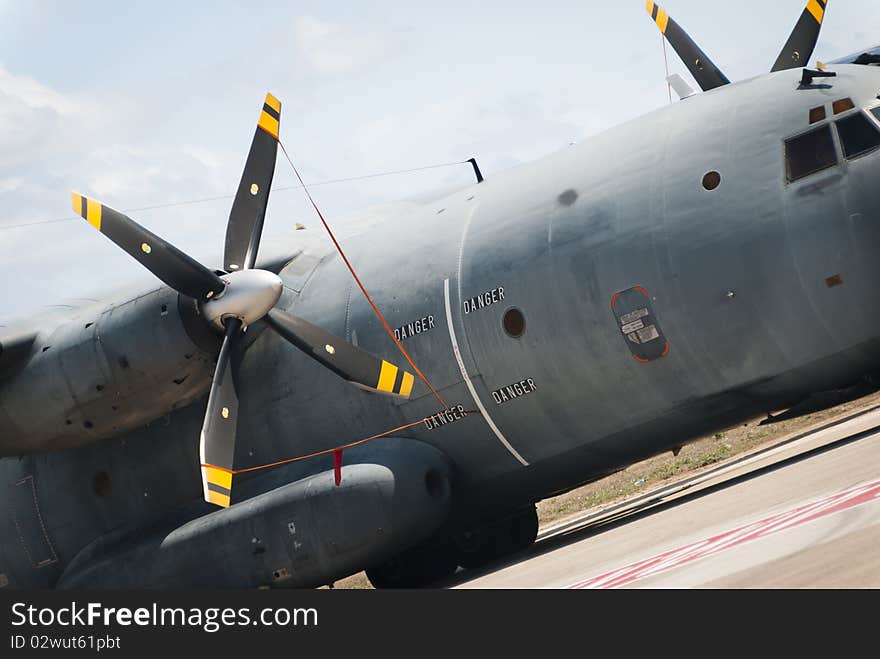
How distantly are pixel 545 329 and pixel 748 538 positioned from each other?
17.4 ft

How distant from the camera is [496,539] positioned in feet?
55.7

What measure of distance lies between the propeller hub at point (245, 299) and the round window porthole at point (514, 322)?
10.2 ft

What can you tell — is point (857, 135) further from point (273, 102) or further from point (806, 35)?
point (273, 102)

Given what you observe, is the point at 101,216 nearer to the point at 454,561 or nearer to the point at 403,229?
the point at 403,229

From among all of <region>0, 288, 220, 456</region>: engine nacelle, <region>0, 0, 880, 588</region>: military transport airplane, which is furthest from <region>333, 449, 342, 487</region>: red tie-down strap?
<region>0, 288, 220, 456</region>: engine nacelle

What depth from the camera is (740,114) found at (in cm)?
1344

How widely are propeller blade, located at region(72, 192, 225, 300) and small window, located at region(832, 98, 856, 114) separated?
8.08 meters

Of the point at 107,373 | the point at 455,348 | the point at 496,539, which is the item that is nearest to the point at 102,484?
the point at 107,373

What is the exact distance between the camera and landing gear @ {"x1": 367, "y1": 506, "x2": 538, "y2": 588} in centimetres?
1670

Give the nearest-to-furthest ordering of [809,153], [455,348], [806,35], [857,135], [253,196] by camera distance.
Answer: [857,135]
[809,153]
[455,348]
[806,35]
[253,196]

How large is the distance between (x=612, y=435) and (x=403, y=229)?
4444mm

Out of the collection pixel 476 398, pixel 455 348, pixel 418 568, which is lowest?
pixel 418 568

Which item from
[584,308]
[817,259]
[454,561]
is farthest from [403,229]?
[817,259]

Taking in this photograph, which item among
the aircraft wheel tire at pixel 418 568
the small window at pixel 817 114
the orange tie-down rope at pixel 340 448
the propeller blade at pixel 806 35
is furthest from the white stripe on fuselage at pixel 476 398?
the propeller blade at pixel 806 35
